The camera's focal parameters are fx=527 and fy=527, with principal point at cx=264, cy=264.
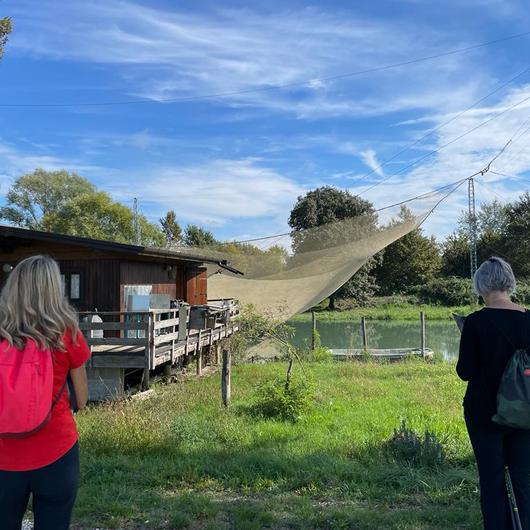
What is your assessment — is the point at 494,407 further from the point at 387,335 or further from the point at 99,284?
the point at 387,335

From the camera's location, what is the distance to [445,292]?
32.3m

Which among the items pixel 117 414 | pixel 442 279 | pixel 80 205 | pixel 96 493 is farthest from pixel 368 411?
pixel 80 205

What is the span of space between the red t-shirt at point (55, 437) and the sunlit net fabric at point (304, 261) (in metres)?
8.25

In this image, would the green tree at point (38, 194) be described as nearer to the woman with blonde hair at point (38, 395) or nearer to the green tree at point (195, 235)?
the green tree at point (195, 235)

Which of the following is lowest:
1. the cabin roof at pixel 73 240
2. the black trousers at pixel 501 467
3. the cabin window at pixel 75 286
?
the black trousers at pixel 501 467

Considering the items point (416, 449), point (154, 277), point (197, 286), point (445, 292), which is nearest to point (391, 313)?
point (445, 292)

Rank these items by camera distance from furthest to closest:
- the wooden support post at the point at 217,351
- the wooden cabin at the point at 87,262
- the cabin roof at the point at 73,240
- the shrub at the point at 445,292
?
the shrub at the point at 445,292, the wooden support post at the point at 217,351, the wooden cabin at the point at 87,262, the cabin roof at the point at 73,240

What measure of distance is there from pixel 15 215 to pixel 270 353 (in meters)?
33.9

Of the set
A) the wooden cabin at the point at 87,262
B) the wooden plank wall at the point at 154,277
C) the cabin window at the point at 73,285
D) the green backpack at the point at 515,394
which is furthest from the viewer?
the wooden plank wall at the point at 154,277

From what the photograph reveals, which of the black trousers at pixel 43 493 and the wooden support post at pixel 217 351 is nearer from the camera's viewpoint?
the black trousers at pixel 43 493

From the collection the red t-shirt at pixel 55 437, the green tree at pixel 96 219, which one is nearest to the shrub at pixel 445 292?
the green tree at pixel 96 219

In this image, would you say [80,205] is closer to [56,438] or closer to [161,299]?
[161,299]

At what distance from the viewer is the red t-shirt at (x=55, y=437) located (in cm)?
172

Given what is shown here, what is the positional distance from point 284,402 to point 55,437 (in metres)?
4.85
